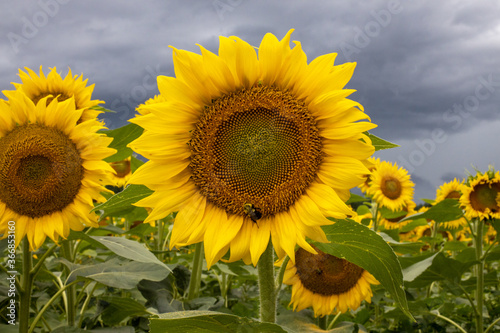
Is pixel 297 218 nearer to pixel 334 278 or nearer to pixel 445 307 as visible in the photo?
pixel 334 278

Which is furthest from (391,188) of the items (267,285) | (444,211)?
(267,285)

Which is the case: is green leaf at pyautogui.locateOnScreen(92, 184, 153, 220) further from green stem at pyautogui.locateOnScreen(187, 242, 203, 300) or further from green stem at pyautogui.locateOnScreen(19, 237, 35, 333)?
green stem at pyautogui.locateOnScreen(187, 242, 203, 300)

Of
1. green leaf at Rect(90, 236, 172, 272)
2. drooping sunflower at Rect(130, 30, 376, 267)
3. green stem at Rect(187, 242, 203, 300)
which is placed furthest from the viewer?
green stem at Rect(187, 242, 203, 300)

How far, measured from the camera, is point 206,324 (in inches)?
65.2

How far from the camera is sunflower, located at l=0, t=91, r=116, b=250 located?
3119mm

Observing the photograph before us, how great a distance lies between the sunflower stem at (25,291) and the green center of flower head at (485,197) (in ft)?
13.7

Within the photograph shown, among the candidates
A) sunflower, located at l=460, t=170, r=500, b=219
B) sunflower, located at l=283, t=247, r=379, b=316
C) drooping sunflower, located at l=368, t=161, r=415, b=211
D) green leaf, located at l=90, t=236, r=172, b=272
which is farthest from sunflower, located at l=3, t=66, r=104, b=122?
drooping sunflower, located at l=368, t=161, r=415, b=211

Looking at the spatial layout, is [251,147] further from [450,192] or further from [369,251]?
[450,192]

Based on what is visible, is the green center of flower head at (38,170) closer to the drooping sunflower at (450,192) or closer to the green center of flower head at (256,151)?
the green center of flower head at (256,151)

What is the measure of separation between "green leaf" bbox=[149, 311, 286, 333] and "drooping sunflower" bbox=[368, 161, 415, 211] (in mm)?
6257

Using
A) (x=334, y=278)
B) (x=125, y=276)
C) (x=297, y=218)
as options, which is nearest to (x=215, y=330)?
(x=297, y=218)

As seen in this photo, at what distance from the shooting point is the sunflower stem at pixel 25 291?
2994 mm

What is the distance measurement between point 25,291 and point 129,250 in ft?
3.28

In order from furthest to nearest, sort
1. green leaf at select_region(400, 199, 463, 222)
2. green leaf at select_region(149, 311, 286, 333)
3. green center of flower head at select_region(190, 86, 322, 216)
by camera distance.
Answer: green leaf at select_region(400, 199, 463, 222) < green center of flower head at select_region(190, 86, 322, 216) < green leaf at select_region(149, 311, 286, 333)
